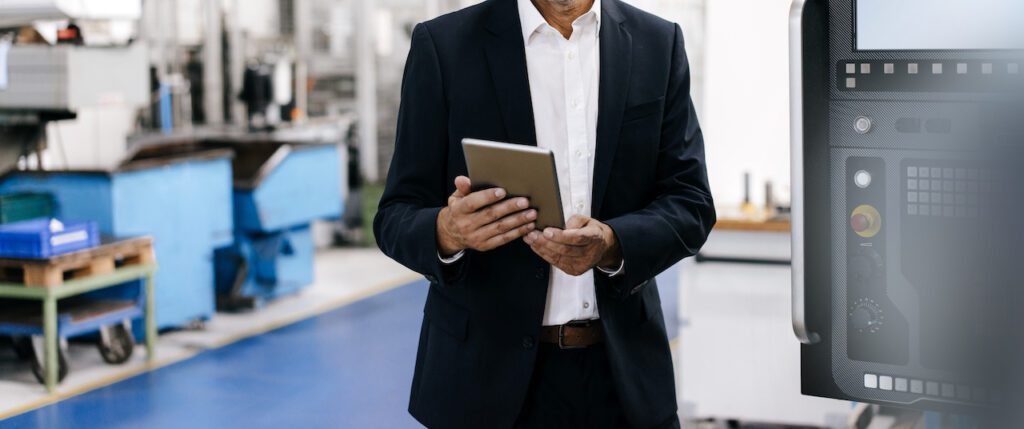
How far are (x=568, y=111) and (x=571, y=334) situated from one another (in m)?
0.33

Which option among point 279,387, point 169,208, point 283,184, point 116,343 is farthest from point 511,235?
point 283,184

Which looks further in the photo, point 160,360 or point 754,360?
point 160,360

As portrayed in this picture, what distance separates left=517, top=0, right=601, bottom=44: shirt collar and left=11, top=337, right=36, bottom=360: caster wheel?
16.5 feet

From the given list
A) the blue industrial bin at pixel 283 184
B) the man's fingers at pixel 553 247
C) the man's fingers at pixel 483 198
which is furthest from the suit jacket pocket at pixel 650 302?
the blue industrial bin at pixel 283 184

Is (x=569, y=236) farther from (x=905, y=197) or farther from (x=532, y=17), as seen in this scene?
(x=905, y=197)

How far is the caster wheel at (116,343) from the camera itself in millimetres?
5945

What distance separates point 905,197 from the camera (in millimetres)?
Answer: 958

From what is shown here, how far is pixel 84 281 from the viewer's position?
5625 mm

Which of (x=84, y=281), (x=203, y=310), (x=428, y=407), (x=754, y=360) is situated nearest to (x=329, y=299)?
(x=203, y=310)

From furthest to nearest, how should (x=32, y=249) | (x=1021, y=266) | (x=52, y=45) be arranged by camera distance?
1. (x=52, y=45)
2. (x=32, y=249)
3. (x=1021, y=266)

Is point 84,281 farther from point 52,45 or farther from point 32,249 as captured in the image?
point 52,45

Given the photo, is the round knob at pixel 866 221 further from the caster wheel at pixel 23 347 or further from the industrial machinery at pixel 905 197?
the caster wheel at pixel 23 347

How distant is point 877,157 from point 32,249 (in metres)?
5.15

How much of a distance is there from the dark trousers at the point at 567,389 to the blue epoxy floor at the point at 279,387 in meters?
3.32
